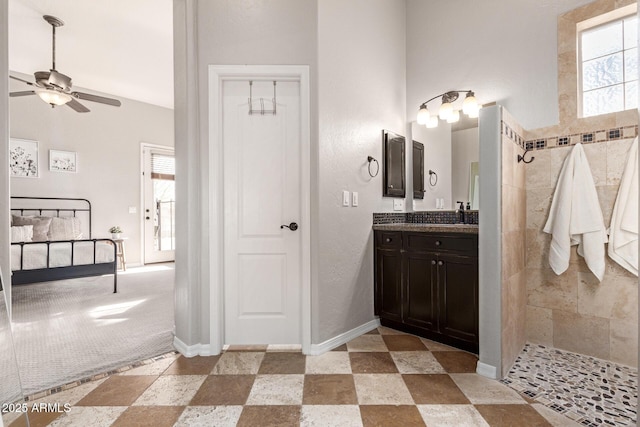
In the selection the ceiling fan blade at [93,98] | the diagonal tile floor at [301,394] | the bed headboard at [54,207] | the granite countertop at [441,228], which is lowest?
the diagonal tile floor at [301,394]

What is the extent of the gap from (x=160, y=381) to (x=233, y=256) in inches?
36.4

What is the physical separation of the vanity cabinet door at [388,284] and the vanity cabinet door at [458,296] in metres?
0.38

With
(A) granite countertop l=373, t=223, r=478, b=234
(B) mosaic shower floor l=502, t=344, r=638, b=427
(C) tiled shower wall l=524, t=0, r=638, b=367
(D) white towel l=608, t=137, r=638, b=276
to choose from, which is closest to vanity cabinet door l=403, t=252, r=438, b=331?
(A) granite countertop l=373, t=223, r=478, b=234

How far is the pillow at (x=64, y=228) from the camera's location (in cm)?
472

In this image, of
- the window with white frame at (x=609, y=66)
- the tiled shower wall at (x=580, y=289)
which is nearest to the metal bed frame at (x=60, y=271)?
the tiled shower wall at (x=580, y=289)

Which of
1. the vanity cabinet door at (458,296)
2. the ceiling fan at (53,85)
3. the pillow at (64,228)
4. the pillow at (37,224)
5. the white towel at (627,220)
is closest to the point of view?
the white towel at (627,220)

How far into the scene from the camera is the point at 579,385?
6.15ft

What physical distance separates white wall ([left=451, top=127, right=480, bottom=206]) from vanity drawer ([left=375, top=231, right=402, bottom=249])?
2.48 feet

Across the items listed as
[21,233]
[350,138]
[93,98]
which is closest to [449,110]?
[350,138]

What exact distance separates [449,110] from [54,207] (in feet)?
20.1

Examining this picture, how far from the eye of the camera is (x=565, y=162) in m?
2.29

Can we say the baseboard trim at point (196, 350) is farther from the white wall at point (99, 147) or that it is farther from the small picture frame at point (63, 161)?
the small picture frame at point (63, 161)

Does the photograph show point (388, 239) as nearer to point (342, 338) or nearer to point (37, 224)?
point (342, 338)

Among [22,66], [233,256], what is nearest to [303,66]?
[233,256]
